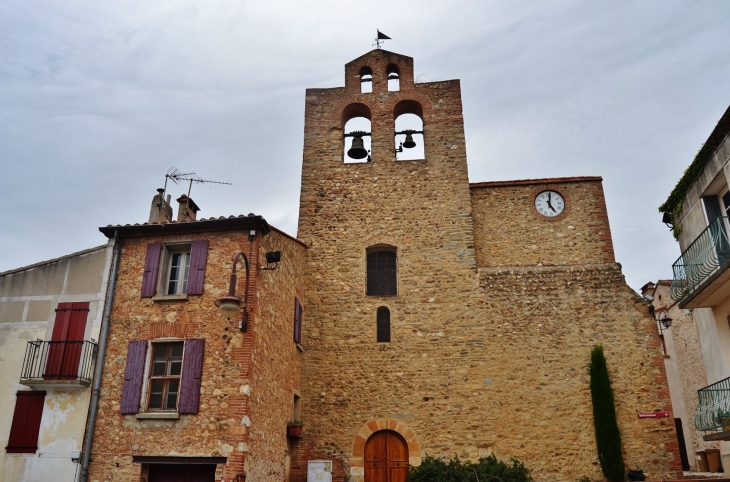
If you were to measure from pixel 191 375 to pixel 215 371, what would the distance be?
479mm

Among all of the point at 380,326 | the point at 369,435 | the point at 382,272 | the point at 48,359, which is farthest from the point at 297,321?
the point at 48,359

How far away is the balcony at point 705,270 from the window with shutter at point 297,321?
8877mm

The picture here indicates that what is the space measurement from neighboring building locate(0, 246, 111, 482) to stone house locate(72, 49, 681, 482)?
548mm

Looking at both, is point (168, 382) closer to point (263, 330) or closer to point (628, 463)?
point (263, 330)

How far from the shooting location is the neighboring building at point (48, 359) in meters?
12.0

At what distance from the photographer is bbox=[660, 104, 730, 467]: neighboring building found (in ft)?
36.7

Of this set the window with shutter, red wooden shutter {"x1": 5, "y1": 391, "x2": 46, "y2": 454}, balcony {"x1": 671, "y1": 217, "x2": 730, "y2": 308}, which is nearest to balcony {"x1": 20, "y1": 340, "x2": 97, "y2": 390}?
red wooden shutter {"x1": 5, "y1": 391, "x2": 46, "y2": 454}

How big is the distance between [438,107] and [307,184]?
4.71m

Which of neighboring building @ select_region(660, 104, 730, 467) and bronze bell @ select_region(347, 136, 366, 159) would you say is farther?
bronze bell @ select_region(347, 136, 366, 159)

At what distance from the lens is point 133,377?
477 inches

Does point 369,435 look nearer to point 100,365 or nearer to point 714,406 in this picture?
point 100,365

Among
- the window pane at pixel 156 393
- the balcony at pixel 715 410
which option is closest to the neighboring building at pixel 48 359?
the window pane at pixel 156 393

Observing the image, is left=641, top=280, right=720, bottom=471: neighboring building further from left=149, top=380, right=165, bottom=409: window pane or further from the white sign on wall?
left=149, top=380, right=165, bottom=409: window pane

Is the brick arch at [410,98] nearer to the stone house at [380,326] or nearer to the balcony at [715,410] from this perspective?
the stone house at [380,326]
